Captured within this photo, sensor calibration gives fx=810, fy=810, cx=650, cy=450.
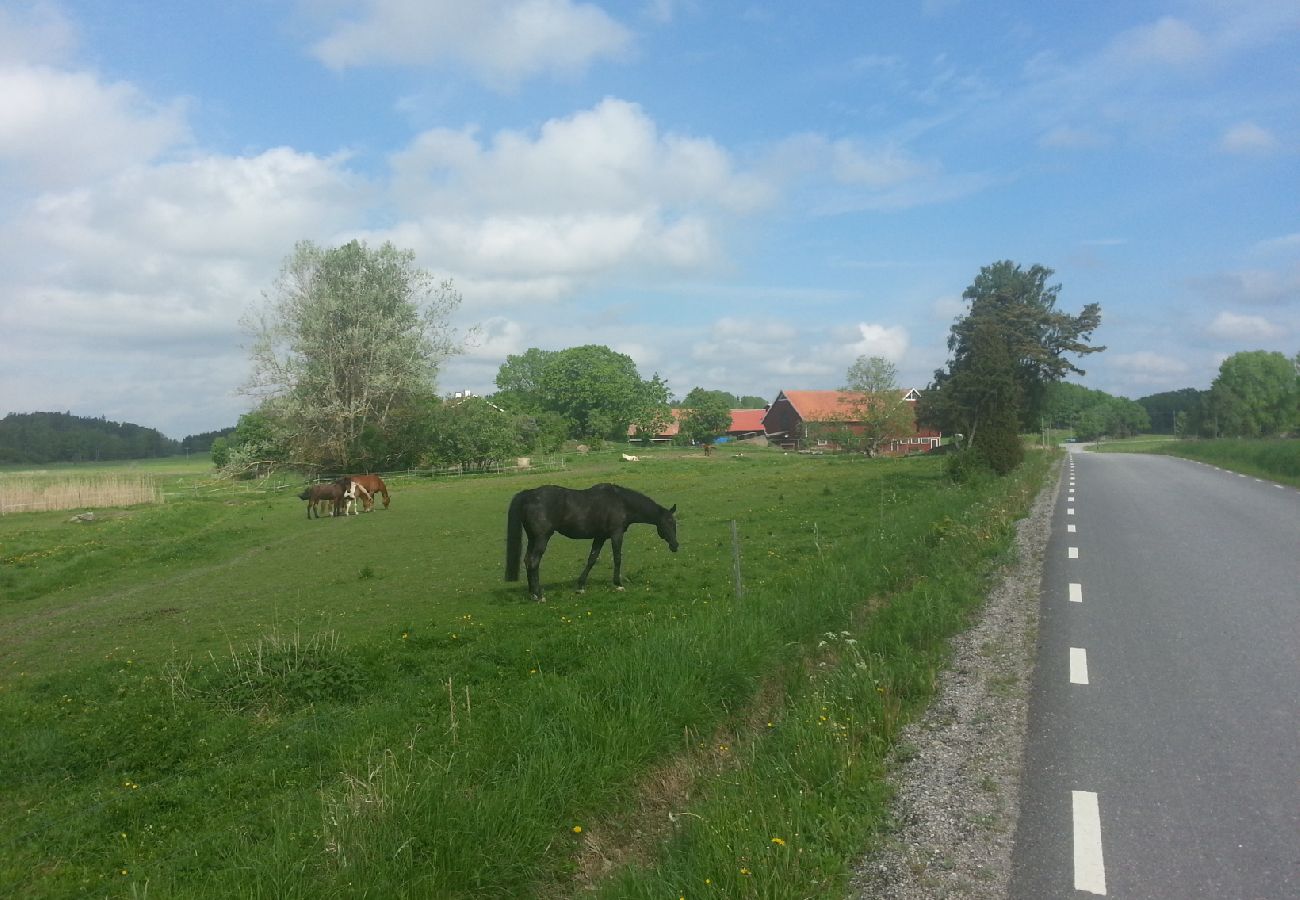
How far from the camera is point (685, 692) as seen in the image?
7.41 meters

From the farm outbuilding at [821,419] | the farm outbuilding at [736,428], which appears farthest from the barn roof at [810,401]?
the farm outbuilding at [736,428]

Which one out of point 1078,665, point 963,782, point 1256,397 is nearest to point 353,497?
point 1078,665

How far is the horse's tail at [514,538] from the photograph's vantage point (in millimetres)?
14008

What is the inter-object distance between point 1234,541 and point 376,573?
55.9ft

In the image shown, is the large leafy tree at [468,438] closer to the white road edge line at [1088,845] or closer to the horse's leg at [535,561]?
the horse's leg at [535,561]

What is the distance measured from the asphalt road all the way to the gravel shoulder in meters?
0.13

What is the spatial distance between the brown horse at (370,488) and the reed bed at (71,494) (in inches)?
480

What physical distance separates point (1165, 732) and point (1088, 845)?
2.16 meters

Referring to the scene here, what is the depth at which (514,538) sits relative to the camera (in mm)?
14180

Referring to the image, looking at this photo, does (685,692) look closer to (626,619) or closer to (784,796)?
(784,796)

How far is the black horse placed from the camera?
13.9m

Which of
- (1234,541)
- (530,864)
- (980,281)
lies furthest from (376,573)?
(980,281)

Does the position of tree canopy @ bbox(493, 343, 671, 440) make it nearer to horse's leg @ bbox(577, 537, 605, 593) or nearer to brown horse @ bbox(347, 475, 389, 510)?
brown horse @ bbox(347, 475, 389, 510)

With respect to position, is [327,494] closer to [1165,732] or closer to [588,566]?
[588,566]
